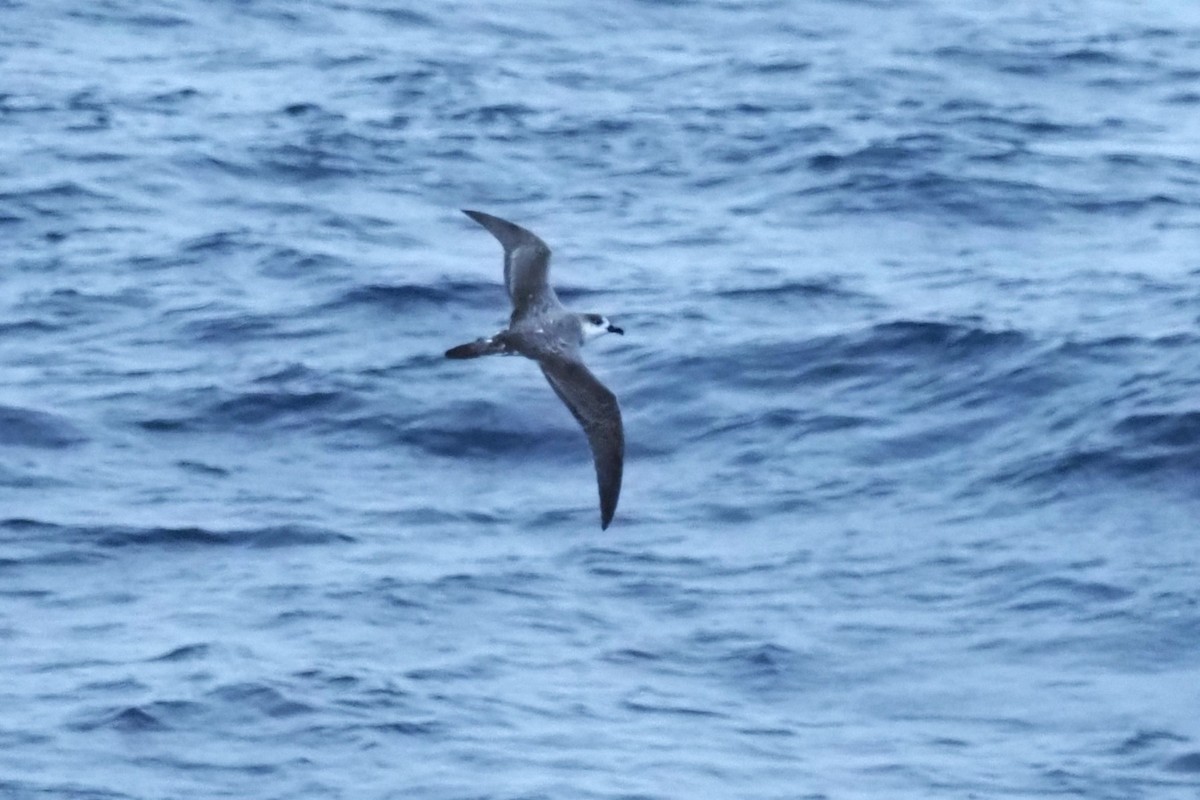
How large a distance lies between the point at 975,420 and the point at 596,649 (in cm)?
339

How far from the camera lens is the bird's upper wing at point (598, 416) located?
34.8ft

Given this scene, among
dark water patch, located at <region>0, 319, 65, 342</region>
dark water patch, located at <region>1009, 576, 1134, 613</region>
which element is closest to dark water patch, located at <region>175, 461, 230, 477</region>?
dark water patch, located at <region>0, 319, 65, 342</region>

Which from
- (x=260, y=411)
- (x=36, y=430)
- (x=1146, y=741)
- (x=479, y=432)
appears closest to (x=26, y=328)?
(x=36, y=430)

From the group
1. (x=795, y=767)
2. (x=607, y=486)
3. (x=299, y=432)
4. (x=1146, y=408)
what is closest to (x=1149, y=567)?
(x=1146, y=408)

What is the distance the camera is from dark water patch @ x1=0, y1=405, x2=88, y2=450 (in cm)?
1418

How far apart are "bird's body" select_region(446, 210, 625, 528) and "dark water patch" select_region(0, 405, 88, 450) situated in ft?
11.6

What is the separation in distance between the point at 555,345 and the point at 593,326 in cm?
49

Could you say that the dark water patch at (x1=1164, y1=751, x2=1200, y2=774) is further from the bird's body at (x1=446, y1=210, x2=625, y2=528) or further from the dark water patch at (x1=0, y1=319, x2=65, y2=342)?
the dark water patch at (x1=0, y1=319, x2=65, y2=342)

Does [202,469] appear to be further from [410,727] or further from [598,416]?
[598,416]

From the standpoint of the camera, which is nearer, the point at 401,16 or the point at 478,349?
the point at 478,349

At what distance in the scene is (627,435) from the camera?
14055 mm

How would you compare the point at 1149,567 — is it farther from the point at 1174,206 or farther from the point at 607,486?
the point at 1174,206

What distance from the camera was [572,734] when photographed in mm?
11250

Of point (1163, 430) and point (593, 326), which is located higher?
point (593, 326)
